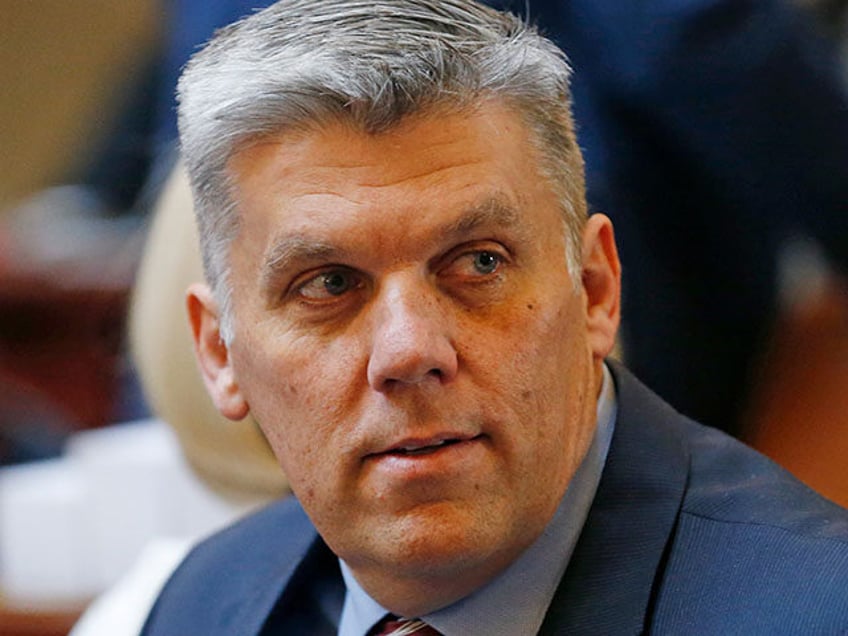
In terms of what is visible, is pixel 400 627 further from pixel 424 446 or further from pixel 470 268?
pixel 470 268

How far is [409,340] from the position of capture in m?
1.60

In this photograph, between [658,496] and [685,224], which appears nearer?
[658,496]

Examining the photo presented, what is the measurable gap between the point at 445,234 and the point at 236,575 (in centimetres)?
71

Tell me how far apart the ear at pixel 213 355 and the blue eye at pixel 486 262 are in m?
0.36

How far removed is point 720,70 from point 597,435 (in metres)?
1.01

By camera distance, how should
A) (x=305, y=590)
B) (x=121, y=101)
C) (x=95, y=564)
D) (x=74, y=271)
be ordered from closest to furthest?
(x=305, y=590), (x=95, y=564), (x=74, y=271), (x=121, y=101)

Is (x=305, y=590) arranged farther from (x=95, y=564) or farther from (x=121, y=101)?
(x=121, y=101)

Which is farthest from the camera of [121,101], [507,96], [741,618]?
[121,101]

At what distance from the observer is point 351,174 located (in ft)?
5.43

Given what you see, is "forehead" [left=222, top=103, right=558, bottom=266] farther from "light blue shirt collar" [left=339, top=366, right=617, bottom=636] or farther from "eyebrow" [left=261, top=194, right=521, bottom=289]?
"light blue shirt collar" [left=339, top=366, right=617, bottom=636]

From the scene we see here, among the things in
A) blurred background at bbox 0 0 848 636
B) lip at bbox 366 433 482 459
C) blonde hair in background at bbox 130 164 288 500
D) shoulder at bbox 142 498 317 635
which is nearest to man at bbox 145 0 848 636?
lip at bbox 366 433 482 459

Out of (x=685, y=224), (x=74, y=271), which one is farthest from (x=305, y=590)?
(x=74, y=271)

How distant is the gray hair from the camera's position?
166cm

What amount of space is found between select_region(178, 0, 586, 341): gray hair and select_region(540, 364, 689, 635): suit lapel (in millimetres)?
215
